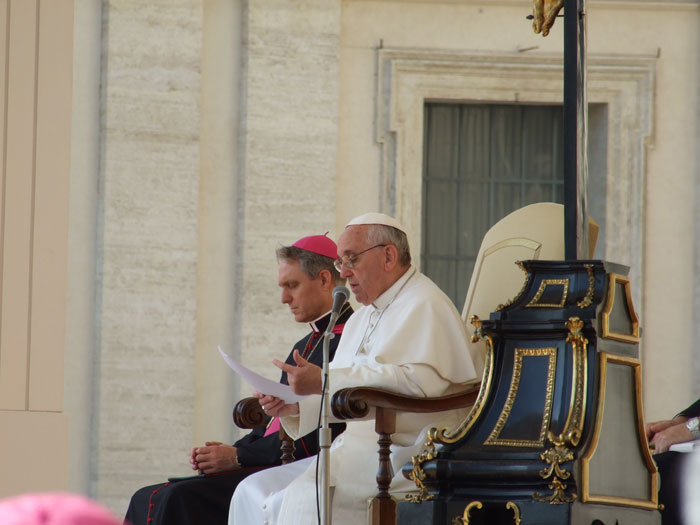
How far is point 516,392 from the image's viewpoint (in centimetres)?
379

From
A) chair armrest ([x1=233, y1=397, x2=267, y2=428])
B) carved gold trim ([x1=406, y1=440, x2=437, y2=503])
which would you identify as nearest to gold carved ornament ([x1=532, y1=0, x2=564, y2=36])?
carved gold trim ([x1=406, y1=440, x2=437, y2=503])

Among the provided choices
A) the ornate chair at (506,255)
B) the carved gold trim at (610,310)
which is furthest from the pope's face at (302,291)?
the carved gold trim at (610,310)

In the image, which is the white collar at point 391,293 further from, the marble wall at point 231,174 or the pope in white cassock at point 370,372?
the marble wall at point 231,174

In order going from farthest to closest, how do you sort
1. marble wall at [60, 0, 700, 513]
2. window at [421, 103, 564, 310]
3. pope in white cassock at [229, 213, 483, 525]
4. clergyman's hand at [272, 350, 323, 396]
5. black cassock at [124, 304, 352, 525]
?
window at [421, 103, 564, 310] → marble wall at [60, 0, 700, 513] → black cassock at [124, 304, 352, 525] → pope in white cassock at [229, 213, 483, 525] → clergyman's hand at [272, 350, 323, 396]

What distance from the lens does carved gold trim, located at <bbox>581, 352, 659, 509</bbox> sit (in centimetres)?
354

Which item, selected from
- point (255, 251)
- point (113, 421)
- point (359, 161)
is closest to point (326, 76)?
point (359, 161)

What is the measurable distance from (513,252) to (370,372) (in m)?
0.88

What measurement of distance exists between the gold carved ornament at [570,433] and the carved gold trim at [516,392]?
0.21ft

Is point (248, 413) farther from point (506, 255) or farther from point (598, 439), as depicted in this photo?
point (598, 439)

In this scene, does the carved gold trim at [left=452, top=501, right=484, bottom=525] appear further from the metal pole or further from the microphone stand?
the metal pole

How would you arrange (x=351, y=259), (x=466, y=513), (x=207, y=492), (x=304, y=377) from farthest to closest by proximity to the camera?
(x=207, y=492)
(x=351, y=259)
(x=304, y=377)
(x=466, y=513)

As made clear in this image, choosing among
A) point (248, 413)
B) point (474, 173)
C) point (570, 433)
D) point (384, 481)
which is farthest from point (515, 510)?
point (474, 173)

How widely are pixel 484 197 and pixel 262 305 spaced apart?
1897 millimetres

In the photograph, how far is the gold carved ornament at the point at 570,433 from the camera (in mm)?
3514
